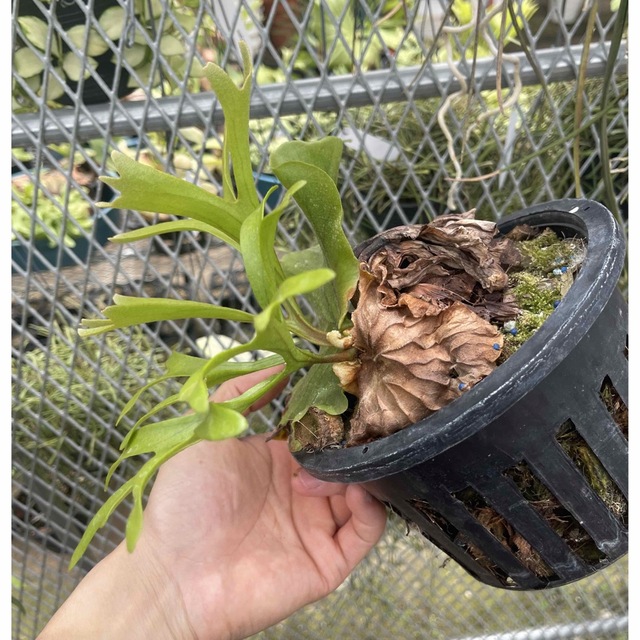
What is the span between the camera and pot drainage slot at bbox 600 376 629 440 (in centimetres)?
45

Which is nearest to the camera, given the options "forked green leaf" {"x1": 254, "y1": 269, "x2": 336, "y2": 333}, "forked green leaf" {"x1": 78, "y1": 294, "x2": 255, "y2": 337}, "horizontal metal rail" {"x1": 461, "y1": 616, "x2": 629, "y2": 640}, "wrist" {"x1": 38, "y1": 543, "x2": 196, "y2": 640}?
"forked green leaf" {"x1": 254, "y1": 269, "x2": 336, "y2": 333}

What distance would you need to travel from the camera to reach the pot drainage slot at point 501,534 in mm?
449

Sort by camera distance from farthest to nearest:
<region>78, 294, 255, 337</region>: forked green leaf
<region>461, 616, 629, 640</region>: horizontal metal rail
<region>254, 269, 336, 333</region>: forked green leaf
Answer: <region>461, 616, 629, 640</region>: horizontal metal rail
<region>78, 294, 255, 337</region>: forked green leaf
<region>254, 269, 336, 333</region>: forked green leaf

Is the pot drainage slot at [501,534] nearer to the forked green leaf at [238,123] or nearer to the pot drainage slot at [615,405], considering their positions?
the pot drainage slot at [615,405]

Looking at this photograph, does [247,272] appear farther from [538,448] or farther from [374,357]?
[538,448]

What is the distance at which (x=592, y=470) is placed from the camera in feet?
1.46

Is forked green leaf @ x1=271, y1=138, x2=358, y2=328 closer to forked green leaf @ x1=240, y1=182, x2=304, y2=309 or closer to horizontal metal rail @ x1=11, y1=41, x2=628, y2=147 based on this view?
forked green leaf @ x1=240, y1=182, x2=304, y2=309

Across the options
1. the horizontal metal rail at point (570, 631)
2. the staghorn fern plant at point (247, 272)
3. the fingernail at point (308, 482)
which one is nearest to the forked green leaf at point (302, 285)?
the staghorn fern plant at point (247, 272)

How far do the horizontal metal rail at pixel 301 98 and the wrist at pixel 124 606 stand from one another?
48cm

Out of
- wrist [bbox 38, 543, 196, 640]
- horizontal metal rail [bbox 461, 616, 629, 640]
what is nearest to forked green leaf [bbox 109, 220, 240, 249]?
wrist [bbox 38, 543, 196, 640]

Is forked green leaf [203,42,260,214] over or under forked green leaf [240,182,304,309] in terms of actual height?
over

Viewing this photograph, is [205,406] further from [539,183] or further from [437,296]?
[539,183]

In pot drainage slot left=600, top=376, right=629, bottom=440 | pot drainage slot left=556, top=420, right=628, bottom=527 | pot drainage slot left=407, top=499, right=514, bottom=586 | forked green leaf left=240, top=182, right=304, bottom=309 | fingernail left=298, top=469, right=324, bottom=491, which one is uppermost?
forked green leaf left=240, top=182, right=304, bottom=309

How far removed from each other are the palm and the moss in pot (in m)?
0.19
